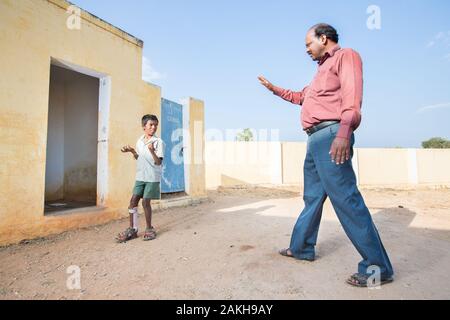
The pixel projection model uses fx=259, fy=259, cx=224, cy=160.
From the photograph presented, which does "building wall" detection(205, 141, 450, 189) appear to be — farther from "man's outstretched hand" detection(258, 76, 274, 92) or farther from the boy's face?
"man's outstretched hand" detection(258, 76, 274, 92)

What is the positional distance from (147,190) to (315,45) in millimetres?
2327

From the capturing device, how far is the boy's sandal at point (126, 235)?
3.02 m

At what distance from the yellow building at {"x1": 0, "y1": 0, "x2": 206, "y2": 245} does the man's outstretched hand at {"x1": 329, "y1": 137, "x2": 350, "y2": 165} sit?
3373mm

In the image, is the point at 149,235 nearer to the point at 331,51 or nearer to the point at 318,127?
the point at 318,127

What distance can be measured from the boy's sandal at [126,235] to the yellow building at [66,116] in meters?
0.99

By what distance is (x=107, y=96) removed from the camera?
4215 millimetres

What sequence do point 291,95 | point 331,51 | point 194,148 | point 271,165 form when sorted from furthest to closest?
point 271,165, point 194,148, point 291,95, point 331,51

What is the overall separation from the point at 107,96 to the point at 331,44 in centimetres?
350

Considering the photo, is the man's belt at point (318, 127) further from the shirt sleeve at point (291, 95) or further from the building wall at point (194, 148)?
the building wall at point (194, 148)

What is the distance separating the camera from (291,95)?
8.46ft

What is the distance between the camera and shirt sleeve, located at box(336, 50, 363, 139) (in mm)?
1750

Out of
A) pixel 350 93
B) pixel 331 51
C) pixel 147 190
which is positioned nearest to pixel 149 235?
pixel 147 190

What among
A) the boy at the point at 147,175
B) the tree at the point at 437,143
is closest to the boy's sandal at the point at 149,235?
the boy at the point at 147,175

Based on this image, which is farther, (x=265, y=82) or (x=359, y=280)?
(x=265, y=82)
